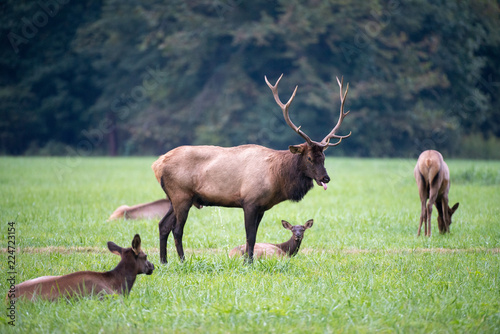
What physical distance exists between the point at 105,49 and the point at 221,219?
34.9 meters

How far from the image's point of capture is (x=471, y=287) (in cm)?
705

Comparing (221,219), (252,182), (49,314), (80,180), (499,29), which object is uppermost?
(499,29)

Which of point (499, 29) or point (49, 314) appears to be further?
point (499, 29)

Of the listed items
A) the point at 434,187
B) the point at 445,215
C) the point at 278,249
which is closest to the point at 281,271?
the point at 278,249

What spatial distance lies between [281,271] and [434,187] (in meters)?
4.18

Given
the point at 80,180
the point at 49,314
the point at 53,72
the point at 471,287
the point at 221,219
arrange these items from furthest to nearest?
the point at 53,72 → the point at 80,180 → the point at 221,219 → the point at 471,287 → the point at 49,314

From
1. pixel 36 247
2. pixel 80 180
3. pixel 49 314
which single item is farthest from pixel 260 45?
pixel 49 314

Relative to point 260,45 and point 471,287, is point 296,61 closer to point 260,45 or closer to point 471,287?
point 260,45

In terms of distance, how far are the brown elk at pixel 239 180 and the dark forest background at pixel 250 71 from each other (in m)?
30.3

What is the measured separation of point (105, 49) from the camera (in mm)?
45250

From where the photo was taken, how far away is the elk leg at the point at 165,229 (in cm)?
858

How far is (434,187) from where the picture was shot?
11.0 meters

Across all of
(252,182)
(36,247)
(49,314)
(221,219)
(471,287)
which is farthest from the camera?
(221,219)

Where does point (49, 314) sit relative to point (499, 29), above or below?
below
